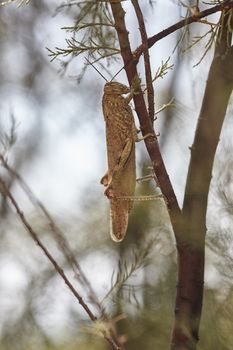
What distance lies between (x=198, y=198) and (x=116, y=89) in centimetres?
21

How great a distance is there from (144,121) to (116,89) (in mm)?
184

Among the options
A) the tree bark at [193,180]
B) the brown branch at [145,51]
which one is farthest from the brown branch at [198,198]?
the brown branch at [145,51]

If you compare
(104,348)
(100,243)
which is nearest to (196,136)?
(104,348)

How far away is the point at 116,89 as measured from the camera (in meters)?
1.12

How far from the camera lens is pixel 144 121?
953mm

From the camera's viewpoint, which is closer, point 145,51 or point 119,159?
point 145,51

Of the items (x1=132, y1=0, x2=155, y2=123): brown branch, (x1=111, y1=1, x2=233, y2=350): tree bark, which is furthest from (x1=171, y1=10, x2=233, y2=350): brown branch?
(x1=132, y1=0, x2=155, y2=123): brown branch

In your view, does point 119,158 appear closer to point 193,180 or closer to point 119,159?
point 119,159

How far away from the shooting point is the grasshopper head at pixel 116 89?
1.12 meters

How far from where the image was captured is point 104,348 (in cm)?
157

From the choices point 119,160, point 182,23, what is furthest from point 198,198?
point 182,23

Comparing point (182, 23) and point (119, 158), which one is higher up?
point (182, 23)

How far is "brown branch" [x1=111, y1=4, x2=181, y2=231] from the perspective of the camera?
0.93 metres

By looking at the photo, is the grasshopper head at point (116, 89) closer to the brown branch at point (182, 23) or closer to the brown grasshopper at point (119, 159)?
the brown grasshopper at point (119, 159)
